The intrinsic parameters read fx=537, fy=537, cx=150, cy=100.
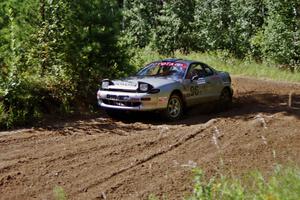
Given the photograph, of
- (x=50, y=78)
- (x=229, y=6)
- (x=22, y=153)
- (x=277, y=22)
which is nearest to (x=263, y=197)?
(x=22, y=153)

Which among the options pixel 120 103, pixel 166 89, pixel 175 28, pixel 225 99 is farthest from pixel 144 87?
pixel 175 28

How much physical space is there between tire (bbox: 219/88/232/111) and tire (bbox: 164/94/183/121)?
2.23 m

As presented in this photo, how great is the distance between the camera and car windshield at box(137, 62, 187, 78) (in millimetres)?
13508

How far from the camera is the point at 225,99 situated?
15.2m

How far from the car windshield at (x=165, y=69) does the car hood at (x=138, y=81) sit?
40 centimetres

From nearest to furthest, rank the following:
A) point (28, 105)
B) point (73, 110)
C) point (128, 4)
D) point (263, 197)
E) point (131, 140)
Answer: point (263, 197) < point (131, 140) < point (28, 105) < point (73, 110) < point (128, 4)

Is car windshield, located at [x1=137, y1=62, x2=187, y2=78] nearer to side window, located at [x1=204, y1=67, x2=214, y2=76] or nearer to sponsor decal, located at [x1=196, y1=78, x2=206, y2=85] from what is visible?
sponsor decal, located at [x1=196, y1=78, x2=206, y2=85]

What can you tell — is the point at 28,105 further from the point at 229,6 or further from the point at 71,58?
→ the point at 229,6

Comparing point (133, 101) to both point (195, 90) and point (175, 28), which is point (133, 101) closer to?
point (195, 90)

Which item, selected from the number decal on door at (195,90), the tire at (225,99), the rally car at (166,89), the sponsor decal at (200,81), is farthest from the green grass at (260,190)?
the tire at (225,99)

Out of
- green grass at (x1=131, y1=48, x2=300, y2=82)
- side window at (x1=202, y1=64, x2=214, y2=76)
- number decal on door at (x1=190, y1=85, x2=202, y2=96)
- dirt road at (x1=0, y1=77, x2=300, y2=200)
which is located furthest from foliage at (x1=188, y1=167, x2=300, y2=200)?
green grass at (x1=131, y1=48, x2=300, y2=82)

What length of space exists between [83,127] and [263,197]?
26.0ft

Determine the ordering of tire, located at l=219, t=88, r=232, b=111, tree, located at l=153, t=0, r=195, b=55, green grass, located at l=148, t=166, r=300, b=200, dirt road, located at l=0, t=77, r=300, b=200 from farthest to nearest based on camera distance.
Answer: tree, located at l=153, t=0, r=195, b=55 < tire, located at l=219, t=88, r=232, b=111 < dirt road, located at l=0, t=77, r=300, b=200 < green grass, located at l=148, t=166, r=300, b=200

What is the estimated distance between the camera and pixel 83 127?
1192 centimetres
